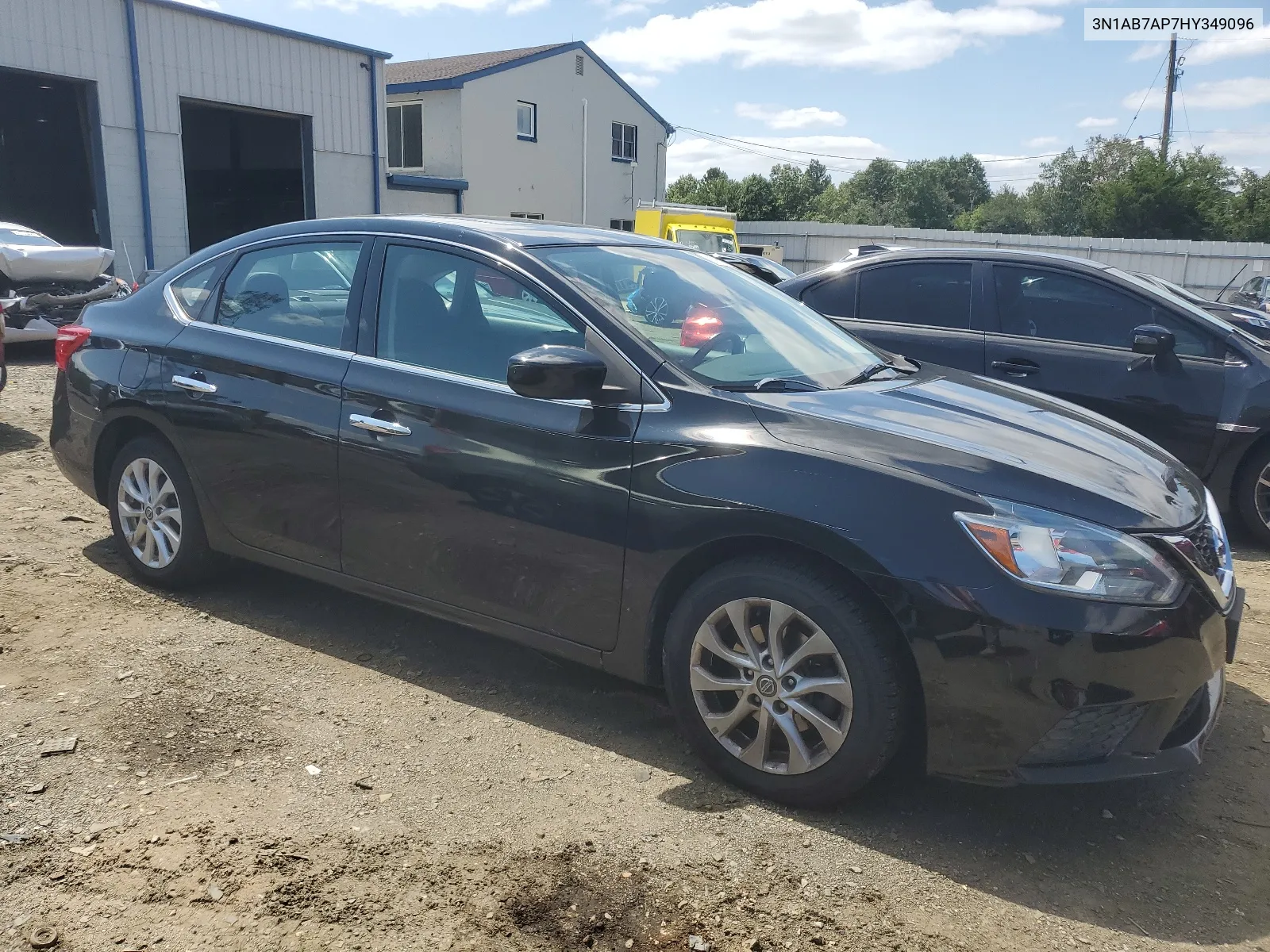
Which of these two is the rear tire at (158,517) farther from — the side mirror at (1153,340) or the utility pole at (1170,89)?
the utility pole at (1170,89)

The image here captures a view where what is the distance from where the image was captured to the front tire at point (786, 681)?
9.52ft

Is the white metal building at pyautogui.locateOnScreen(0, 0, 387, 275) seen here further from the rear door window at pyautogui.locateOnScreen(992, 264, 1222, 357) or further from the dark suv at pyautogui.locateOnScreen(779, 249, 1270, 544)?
the rear door window at pyautogui.locateOnScreen(992, 264, 1222, 357)

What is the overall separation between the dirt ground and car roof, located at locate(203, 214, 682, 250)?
1660 mm

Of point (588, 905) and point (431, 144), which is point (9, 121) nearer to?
point (431, 144)

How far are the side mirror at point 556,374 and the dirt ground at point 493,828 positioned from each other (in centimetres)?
118

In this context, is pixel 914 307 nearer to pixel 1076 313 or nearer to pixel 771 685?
pixel 1076 313

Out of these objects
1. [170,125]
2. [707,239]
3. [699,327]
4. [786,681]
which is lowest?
[786,681]

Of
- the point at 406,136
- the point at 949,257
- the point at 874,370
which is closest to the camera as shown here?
the point at 874,370

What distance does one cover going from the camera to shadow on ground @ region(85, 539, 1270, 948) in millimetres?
2734

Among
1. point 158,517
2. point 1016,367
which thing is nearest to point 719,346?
point 158,517

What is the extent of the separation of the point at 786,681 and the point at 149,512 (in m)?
3.11

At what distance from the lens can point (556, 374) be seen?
10.6 feet

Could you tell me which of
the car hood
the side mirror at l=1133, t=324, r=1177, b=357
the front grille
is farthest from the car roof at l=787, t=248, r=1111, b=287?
the front grille

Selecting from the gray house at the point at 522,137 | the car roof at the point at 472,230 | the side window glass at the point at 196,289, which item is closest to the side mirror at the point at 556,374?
the car roof at the point at 472,230
